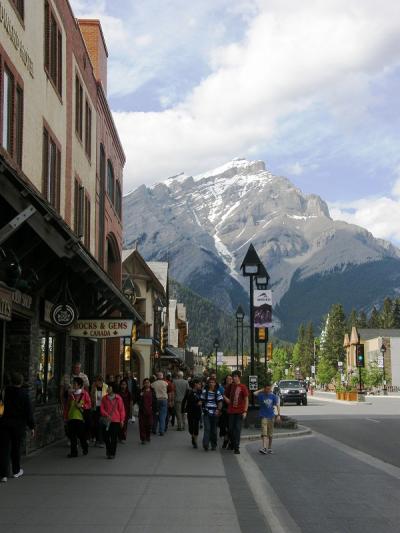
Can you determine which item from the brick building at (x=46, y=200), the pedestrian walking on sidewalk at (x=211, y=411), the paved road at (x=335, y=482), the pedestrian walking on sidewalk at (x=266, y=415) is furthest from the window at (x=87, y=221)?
the pedestrian walking on sidewalk at (x=266, y=415)

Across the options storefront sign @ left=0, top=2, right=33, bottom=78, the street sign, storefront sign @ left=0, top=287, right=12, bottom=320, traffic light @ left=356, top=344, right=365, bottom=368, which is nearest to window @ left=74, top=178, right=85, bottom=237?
the street sign

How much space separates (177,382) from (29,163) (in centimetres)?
1036

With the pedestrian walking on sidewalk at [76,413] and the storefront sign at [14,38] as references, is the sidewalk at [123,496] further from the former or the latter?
the storefront sign at [14,38]

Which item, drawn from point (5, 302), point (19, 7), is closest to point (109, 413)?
point (5, 302)

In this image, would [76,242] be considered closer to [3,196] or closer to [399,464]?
[3,196]

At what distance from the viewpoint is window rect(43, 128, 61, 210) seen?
822 inches

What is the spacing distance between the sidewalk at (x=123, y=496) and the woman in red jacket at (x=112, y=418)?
29 centimetres

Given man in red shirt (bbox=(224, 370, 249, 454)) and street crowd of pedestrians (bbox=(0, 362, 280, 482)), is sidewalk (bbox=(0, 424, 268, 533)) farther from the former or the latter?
man in red shirt (bbox=(224, 370, 249, 454))

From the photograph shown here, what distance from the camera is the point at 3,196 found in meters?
10.7

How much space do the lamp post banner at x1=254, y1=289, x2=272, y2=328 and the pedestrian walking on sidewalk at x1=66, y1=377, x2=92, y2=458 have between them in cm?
1215

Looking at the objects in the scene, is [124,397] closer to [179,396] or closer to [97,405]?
[97,405]

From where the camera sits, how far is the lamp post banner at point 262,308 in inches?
1086

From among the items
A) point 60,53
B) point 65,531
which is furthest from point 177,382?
point 65,531

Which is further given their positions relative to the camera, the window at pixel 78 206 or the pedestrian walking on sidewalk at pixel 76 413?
the window at pixel 78 206
